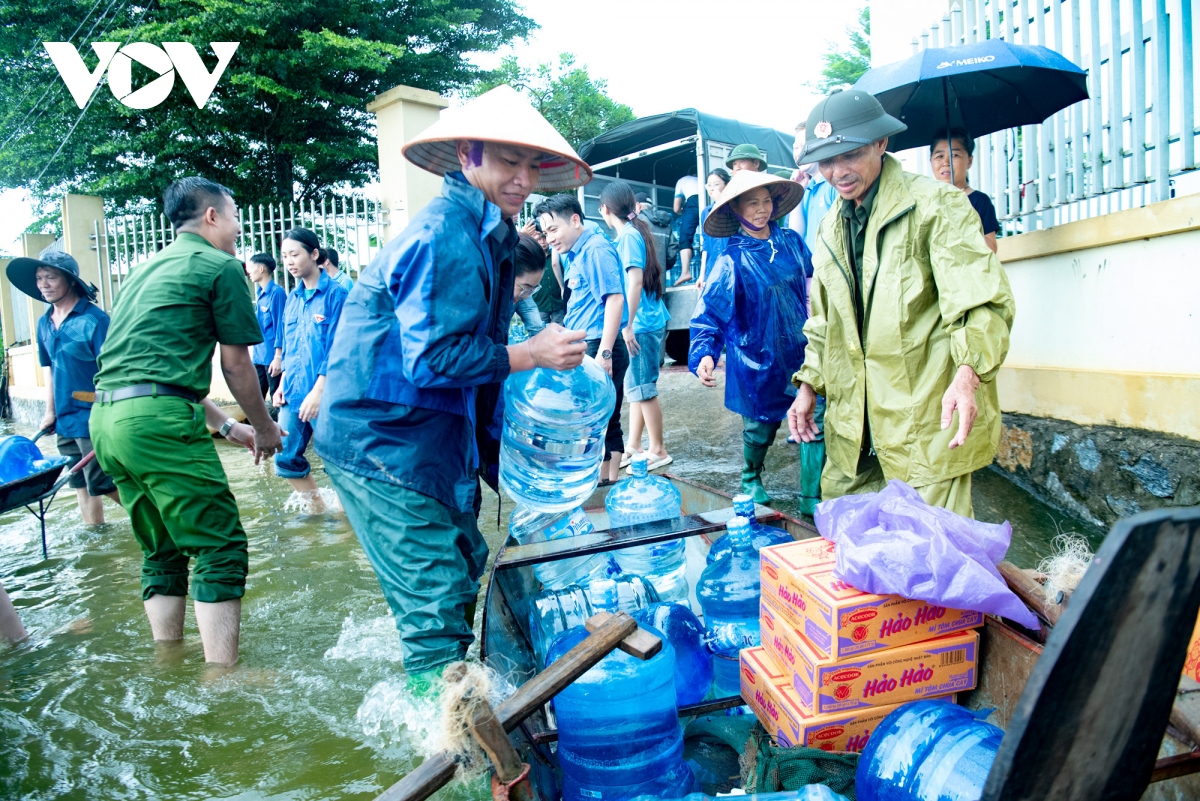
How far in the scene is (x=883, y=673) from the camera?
189 centimetres

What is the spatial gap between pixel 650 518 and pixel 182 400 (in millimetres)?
2304

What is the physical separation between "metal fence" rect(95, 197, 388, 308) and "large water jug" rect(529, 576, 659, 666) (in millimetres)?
9074

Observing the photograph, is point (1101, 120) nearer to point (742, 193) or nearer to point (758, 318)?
point (742, 193)

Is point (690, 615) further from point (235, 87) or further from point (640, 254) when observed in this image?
point (235, 87)

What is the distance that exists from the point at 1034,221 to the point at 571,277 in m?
3.10

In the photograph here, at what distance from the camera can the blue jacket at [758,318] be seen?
4.34m

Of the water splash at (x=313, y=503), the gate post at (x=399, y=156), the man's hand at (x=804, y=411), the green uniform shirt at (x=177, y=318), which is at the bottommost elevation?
the water splash at (x=313, y=503)

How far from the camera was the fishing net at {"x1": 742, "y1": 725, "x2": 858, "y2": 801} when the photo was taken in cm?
171

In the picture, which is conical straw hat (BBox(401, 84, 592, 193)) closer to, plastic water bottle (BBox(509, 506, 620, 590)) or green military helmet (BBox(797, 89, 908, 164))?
green military helmet (BBox(797, 89, 908, 164))

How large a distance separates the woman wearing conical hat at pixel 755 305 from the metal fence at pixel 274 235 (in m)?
7.93

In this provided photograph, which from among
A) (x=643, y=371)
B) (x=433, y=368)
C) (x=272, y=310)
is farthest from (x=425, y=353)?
(x=272, y=310)

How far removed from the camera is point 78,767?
9.12 feet

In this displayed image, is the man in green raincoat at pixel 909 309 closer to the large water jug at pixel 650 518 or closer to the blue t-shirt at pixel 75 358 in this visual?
the large water jug at pixel 650 518

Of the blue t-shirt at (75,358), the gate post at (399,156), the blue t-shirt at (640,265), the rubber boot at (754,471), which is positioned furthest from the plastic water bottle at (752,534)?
the gate post at (399,156)
